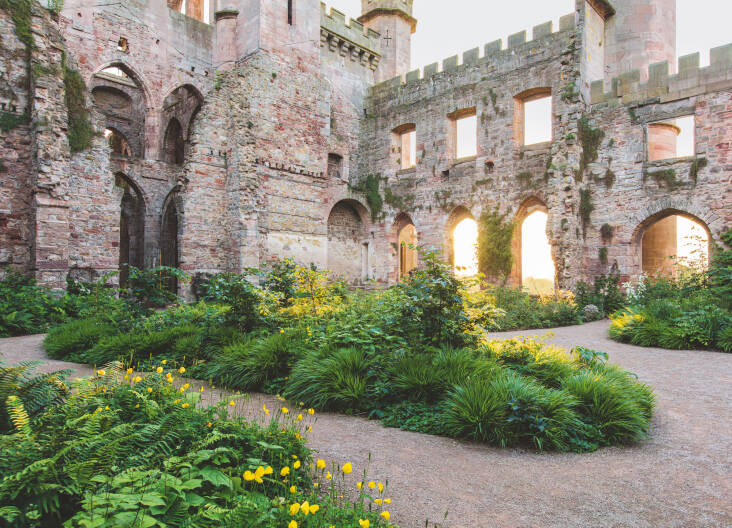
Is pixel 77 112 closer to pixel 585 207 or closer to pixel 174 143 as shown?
pixel 174 143

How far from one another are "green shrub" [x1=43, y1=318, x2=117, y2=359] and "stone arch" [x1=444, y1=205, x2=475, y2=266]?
1290 centimetres

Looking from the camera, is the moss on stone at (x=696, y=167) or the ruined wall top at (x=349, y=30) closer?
the moss on stone at (x=696, y=167)

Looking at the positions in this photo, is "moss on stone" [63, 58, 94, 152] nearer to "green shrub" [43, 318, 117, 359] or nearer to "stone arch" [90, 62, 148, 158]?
"stone arch" [90, 62, 148, 158]

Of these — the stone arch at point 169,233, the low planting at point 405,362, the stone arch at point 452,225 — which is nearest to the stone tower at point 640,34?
the stone arch at point 452,225

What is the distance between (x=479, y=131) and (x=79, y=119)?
1344cm

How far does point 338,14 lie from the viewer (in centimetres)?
2047

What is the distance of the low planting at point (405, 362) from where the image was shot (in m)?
4.16

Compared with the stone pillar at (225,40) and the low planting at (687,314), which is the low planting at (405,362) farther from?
the stone pillar at (225,40)

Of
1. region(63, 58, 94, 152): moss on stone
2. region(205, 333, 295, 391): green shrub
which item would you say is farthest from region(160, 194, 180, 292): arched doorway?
region(205, 333, 295, 391): green shrub

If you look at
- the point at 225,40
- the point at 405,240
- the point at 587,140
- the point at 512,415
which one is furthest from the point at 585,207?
the point at 225,40

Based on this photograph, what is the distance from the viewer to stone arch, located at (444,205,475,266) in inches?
719

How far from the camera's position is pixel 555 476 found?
3406mm

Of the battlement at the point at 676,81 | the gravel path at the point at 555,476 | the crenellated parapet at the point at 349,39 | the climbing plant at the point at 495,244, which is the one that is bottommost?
the gravel path at the point at 555,476

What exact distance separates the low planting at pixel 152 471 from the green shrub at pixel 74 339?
4.43m
